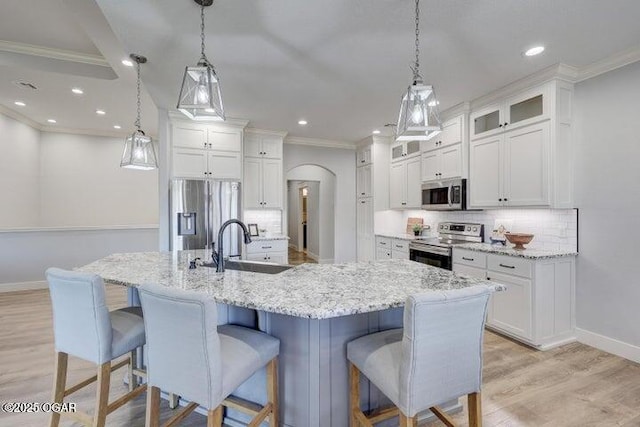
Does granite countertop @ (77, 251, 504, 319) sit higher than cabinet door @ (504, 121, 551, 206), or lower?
lower

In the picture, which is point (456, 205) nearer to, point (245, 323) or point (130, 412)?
point (245, 323)

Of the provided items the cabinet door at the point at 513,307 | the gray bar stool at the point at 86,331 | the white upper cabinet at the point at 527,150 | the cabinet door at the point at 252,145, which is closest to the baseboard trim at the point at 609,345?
the cabinet door at the point at 513,307

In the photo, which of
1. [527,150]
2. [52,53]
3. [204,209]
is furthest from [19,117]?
[527,150]

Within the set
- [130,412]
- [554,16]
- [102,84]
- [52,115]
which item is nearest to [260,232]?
Result: [102,84]

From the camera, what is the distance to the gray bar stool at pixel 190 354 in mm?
1200

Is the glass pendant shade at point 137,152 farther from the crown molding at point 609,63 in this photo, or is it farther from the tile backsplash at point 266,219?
the crown molding at point 609,63

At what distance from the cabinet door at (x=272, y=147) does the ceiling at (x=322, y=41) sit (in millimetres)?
1163

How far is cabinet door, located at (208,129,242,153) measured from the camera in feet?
14.3

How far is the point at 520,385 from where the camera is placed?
7.43 ft

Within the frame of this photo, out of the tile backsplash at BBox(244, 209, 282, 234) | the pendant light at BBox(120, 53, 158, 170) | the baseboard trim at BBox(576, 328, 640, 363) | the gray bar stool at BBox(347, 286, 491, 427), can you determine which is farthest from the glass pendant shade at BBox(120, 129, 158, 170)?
the baseboard trim at BBox(576, 328, 640, 363)

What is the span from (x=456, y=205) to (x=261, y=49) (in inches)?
117

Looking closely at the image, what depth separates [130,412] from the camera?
1946mm

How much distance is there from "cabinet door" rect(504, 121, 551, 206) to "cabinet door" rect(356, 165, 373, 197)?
2579 mm

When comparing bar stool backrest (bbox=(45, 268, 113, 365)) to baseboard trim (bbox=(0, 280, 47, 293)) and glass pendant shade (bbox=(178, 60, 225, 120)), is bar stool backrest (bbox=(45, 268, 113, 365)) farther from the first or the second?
baseboard trim (bbox=(0, 280, 47, 293))
